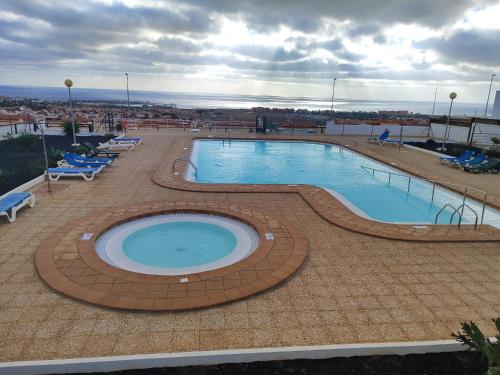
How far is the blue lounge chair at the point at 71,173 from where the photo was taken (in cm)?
873

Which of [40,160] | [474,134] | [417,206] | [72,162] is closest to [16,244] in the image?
[72,162]

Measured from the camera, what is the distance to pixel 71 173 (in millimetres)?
8812

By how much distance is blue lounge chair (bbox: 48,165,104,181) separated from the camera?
8.73 metres

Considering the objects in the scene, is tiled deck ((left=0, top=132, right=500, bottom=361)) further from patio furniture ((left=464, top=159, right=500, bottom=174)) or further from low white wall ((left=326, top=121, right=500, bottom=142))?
low white wall ((left=326, top=121, right=500, bottom=142))

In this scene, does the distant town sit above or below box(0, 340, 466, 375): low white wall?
above

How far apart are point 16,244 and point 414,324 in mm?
5276

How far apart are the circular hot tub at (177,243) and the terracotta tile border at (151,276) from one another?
213 mm

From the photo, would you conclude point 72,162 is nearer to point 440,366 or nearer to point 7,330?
point 7,330

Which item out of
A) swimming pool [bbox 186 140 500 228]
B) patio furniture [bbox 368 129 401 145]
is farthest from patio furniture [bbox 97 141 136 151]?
patio furniture [bbox 368 129 401 145]

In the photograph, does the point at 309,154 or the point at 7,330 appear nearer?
the point at 7,330

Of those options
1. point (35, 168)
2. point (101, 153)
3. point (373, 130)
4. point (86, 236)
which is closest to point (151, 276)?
point (86, 236)

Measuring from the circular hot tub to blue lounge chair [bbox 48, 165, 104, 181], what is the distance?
3502mm

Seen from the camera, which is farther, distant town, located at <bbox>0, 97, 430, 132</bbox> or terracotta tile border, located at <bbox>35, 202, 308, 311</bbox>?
distant town, located at <bbox>0, 97, 430, 132</bbox>

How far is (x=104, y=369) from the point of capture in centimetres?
286
